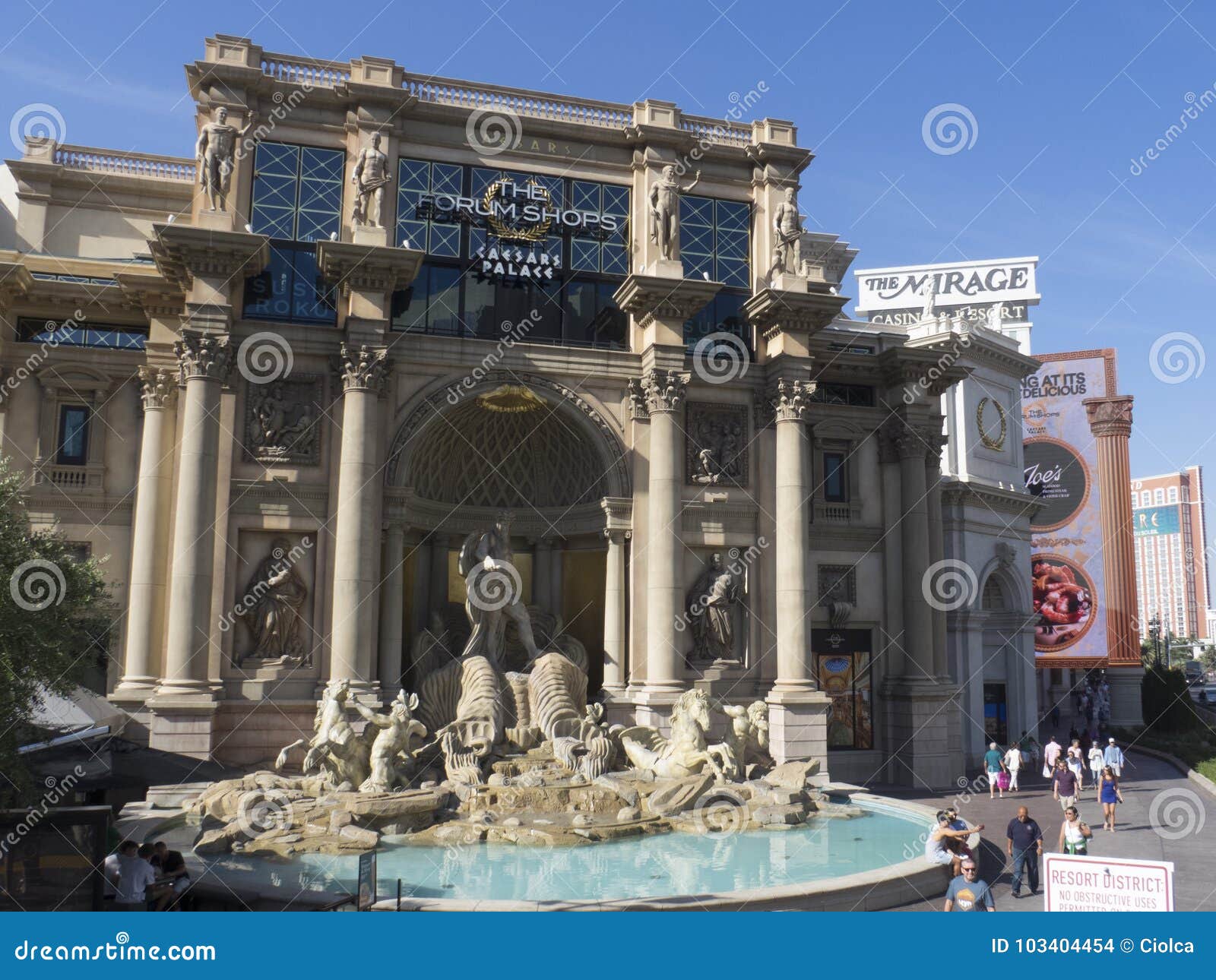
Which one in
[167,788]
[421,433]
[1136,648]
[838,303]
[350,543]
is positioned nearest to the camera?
[167,788]

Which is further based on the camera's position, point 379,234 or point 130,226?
point 130,226

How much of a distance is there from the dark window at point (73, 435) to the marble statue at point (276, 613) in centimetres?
643

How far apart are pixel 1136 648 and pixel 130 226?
57.0 meters

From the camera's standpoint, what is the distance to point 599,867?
1822 centimetres

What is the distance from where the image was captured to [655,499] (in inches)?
1164

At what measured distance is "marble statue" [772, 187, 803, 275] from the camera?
3152 centimetres

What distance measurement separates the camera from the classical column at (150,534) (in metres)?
26.8

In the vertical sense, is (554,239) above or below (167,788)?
above

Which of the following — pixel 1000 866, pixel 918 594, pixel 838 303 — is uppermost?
pixel 838 303

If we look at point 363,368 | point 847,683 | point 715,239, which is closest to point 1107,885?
point 363,368

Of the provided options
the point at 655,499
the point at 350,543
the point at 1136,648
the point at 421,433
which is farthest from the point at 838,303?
the point at 1136,648

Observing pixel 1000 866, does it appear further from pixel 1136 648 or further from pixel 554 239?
pixel 1136 648

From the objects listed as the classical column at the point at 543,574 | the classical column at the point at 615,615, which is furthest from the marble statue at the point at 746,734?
the classical column at the point at 543,574

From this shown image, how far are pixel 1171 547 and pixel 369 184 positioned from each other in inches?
7611
